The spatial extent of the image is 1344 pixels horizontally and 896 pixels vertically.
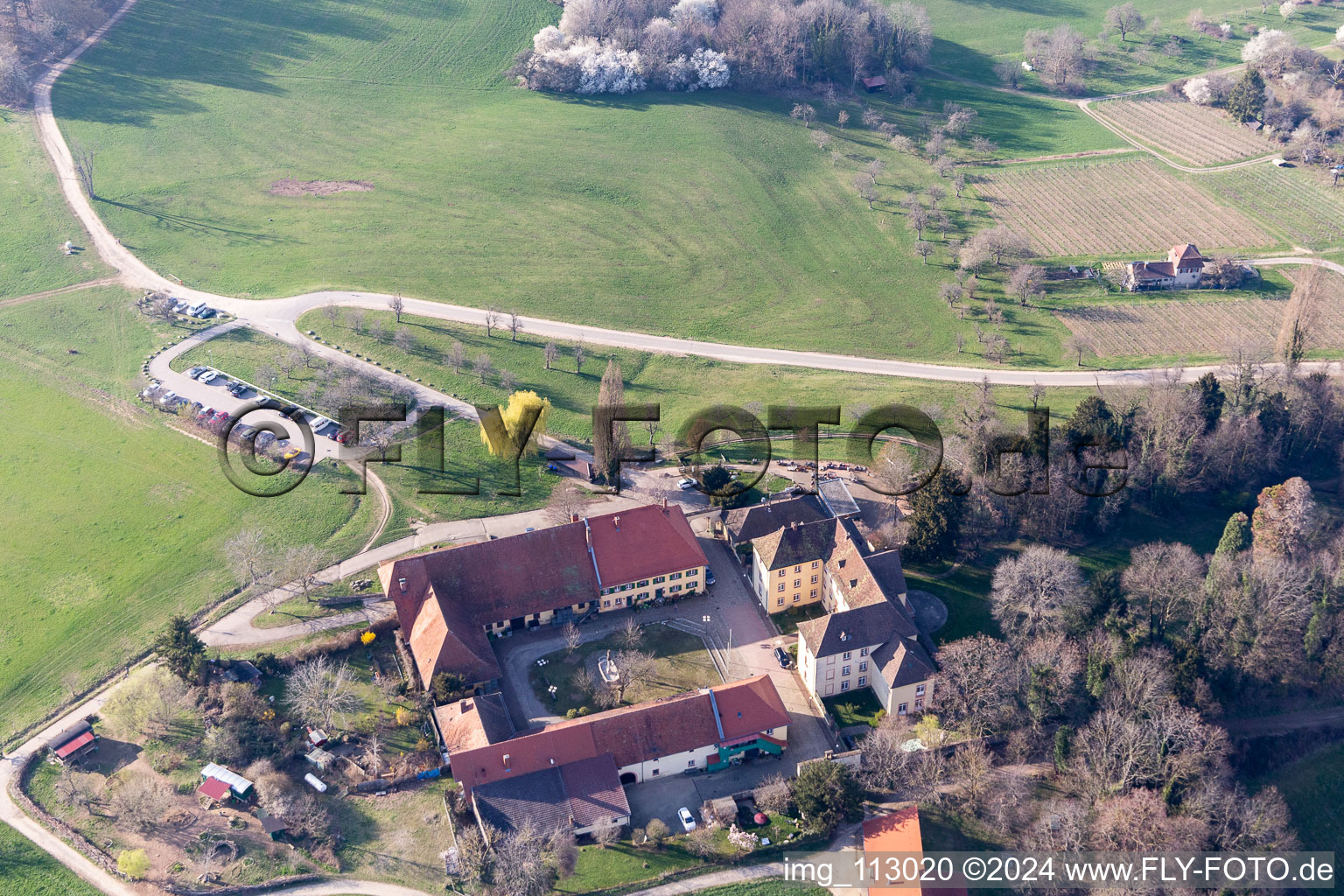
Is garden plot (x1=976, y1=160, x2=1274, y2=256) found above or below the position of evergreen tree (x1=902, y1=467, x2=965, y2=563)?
above

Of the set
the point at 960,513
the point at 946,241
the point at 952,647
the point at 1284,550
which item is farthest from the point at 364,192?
the point at 1284,550

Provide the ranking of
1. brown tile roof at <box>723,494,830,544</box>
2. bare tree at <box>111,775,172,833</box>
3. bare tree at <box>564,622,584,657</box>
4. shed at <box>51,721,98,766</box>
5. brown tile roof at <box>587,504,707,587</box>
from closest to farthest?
1. bare tree at <box>111,775,172,833</box>
2. shed at <box>51,721,98,766</box>
3. bare tree at <box>564,622,584,657</box>
4. brown tile roof at <box>587,504,707,587</box>
5. brown tile roof at <box>723,494,830,544</box>

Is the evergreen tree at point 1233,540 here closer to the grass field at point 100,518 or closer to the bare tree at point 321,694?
the bare tree at point 321,694

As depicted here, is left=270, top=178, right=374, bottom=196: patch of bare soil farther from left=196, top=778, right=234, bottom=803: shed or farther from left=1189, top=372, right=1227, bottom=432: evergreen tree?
left=1189, top=372, right=1227, bottom=432: evergreen tree

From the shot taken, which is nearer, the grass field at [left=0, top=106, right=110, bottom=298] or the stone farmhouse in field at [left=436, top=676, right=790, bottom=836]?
the stone farmhouse in field at [left=436, top=676, right=790, bottom=836]

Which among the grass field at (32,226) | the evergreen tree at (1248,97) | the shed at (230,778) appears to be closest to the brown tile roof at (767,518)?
the shed at (230,778)

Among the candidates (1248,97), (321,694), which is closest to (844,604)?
(321,694)

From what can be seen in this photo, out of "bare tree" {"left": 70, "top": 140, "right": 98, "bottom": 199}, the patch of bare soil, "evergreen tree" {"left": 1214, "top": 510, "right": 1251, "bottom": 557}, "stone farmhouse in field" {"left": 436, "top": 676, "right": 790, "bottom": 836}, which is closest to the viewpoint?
"stone farmhouse in field" {"left": 436, "top": 676, "right": 790, "bottom": 836}

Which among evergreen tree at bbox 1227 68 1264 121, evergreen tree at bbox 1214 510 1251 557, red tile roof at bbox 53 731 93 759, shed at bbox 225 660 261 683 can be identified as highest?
evergreen tree at bbox 1227 68 1264 121

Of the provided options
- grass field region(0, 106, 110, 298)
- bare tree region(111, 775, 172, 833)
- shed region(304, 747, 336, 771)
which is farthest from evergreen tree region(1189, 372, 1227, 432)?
grass field region(0, 106, 110, 298)
